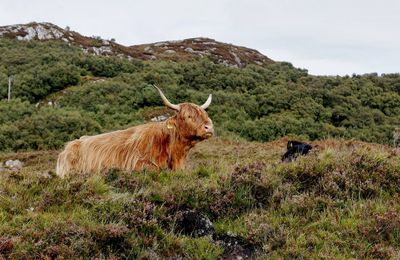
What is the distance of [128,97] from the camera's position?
41.0 meters

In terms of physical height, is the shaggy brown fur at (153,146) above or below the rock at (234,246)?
above

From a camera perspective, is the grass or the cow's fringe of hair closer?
the grass

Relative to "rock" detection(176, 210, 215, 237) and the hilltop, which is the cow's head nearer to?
"rock" detection(176, 210, 215, 237)

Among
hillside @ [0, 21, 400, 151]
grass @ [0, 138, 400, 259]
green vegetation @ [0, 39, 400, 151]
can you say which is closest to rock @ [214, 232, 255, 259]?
grass @ [0, 138, 400, 259]

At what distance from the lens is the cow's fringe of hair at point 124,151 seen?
8320mm

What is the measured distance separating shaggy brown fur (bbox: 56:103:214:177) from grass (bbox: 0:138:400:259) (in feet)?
2.71

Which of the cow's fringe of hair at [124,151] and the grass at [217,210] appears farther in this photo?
the cow's fringe of hair at [124,151]

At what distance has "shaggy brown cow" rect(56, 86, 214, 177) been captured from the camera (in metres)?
8.30

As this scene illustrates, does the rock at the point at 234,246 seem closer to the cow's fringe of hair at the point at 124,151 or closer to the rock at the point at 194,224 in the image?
the rock at the point at 194,224

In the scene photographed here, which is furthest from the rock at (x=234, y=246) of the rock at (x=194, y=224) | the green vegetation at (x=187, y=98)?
the green vegetation at (x=187, y=98)

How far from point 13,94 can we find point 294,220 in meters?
40.9

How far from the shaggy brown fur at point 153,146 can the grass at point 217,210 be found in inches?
32.5

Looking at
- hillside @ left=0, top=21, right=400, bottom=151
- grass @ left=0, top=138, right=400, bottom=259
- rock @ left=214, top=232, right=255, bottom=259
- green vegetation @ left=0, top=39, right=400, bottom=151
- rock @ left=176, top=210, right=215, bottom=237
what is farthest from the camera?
green vegetation @ left=0, top=39, right=400, bottom=151

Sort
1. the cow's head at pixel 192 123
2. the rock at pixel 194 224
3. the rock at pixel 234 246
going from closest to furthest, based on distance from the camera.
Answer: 1. the rock at pixel 234 246
2. the rock at pixel 194 224
3. the cow's head at pixel 192 123
